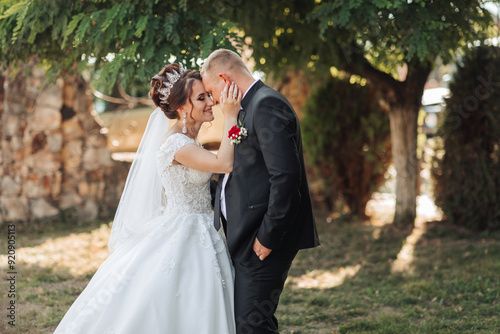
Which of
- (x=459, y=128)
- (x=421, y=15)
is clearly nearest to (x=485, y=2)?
(x=421, y=15)

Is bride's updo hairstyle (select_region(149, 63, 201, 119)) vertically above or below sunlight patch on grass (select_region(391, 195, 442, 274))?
above

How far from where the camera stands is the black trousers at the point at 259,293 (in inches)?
121

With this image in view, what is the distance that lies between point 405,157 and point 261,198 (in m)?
5.63

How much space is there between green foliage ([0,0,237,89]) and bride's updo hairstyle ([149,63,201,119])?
0.83 metres

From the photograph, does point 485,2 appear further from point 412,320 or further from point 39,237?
point 39,237

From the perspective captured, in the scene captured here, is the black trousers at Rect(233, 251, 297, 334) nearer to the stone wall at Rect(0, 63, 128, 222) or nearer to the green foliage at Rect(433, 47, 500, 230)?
the green foliage at Rect(433, 47, 500, 230)

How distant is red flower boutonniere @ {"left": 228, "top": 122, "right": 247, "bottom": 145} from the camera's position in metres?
3.06

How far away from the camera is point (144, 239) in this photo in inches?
135

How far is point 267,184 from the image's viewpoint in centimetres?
309

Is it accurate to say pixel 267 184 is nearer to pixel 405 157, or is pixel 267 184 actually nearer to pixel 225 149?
pixel 225 149

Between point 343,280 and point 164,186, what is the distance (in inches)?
136

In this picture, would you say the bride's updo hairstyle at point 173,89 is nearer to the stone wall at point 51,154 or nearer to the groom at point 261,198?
the groom at point 261,198

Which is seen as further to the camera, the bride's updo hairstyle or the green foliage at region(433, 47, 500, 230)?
the green foliage at region(433, 47, 500, 230)

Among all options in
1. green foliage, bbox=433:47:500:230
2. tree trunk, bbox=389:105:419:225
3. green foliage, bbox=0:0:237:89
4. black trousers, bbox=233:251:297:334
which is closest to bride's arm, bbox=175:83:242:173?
black trousers, bbox=233:251:297:334
